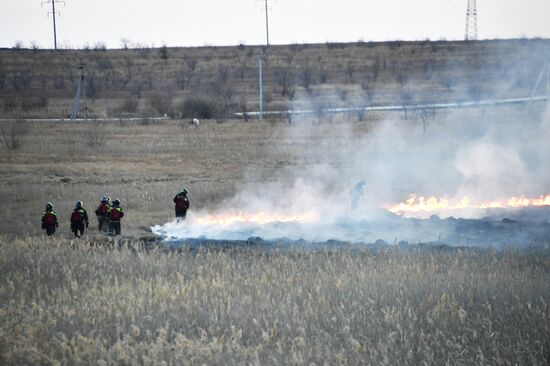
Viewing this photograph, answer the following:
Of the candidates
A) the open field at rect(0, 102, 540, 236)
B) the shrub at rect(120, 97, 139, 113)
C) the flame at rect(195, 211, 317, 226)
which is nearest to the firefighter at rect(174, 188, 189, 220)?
the flame at rect(195, 211, 317, 226)

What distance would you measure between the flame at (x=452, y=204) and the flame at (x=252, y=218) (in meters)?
3.32

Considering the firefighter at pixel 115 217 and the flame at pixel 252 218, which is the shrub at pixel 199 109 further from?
the firefighter at pixel 115 217

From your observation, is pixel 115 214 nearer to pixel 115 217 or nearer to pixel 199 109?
pixel 115 217

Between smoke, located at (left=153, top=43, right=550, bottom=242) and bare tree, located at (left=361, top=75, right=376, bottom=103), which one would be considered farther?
bare tree, located at (left=361, top=75, right=376, bottom=103)

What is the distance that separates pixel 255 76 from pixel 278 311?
8597 centimetres

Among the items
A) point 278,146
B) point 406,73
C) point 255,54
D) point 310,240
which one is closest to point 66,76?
Answer: point 255,54

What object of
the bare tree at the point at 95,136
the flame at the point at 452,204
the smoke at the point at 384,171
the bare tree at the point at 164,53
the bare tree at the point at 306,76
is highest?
the bare tree at the point at 164,53

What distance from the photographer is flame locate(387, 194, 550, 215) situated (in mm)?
27927

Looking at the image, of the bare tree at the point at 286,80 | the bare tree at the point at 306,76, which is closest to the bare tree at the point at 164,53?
the bare tree at the point at 286,80

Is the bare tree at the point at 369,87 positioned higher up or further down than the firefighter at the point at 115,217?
higher up

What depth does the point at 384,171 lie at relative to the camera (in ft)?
124

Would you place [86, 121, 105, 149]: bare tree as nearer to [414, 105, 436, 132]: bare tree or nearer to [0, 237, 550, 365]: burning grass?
[414, 105, 436, 132]: bare tree

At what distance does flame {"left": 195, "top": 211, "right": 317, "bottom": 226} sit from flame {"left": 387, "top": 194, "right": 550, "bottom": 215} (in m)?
3.32

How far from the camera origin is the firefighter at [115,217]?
846 inches
